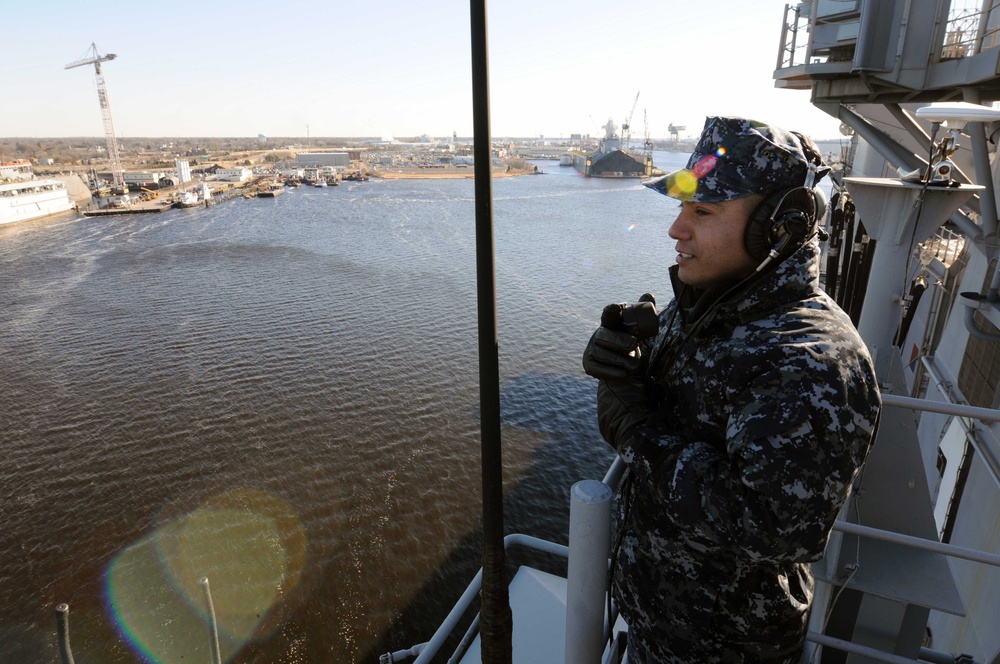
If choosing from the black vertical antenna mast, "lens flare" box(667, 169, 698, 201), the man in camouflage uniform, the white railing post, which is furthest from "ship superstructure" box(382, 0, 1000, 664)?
"lens flare" box(667, 169, 698, 201)

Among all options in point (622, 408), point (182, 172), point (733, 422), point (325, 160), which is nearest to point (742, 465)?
point (733, 422)

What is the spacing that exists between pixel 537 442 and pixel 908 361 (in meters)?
9.24

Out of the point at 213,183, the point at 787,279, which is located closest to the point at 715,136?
the point at 787,279

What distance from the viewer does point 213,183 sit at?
83000 millimetres

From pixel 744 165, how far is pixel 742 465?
0.83 m

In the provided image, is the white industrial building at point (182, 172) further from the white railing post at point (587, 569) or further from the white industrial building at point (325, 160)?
the white railing post at point (587, 569)

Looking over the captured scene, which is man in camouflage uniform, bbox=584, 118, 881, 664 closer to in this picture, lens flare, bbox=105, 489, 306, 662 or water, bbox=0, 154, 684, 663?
water, bbox=0, 154, 684, 663

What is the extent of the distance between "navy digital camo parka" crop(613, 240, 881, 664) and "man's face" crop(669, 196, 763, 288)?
101mm

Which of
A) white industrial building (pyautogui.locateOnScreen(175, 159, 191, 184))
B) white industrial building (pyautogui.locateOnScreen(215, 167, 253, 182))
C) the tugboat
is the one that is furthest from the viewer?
the tugboat

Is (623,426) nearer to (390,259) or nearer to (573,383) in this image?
(573,383)

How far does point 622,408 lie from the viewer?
5.71 feet

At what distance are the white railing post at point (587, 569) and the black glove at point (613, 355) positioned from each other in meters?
0.32

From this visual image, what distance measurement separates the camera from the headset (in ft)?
5.14

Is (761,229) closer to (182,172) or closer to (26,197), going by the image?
(26,197)
